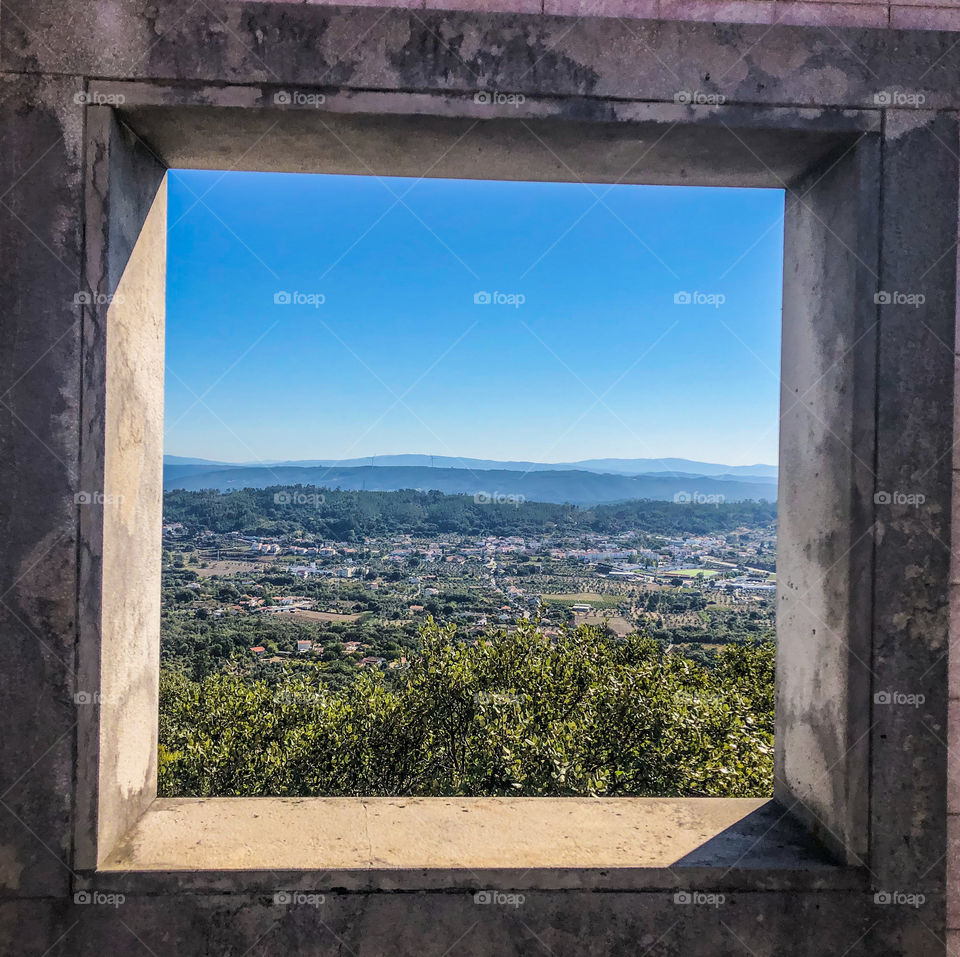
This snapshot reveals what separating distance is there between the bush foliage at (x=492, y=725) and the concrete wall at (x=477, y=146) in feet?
25.8

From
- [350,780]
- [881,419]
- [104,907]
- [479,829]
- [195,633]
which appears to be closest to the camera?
[104,907]

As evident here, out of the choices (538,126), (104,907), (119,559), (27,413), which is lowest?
(104,907)

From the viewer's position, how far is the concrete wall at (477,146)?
1.87m

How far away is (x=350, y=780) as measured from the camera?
13.1 meters

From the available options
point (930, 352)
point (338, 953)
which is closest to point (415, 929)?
point (338, 953)

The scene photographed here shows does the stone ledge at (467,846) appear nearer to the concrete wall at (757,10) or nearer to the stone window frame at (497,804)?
the stone window frame at (497,804)

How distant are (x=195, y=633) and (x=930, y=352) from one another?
16389mm

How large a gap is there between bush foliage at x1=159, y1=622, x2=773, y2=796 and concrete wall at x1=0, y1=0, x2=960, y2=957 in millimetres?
7862

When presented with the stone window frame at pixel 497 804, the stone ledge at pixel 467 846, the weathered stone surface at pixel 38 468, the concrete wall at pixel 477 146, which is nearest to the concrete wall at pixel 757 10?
the concrete wall at pixel 477 146

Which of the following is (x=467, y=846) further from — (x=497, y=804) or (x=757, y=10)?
(x=757, y=10)

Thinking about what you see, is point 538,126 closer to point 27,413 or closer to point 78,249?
point 78,249

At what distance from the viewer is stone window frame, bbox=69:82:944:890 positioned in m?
1.93

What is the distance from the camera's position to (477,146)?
7.05ft

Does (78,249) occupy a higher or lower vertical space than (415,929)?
higher
